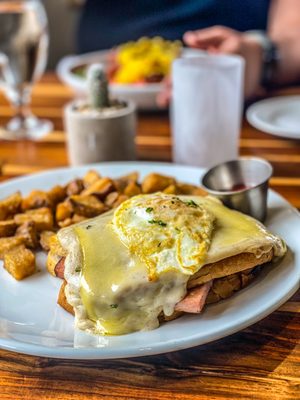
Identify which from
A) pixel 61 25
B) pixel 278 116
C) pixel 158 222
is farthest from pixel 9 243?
pixel 61 25

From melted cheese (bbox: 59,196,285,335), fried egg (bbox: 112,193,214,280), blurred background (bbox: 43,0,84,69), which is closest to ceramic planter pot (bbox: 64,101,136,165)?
fried egg (bbox: 112,193,214,280)

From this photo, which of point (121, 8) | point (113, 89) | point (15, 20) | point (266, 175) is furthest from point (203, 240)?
point (121, 8)

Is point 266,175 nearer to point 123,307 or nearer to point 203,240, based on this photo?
point 203,240

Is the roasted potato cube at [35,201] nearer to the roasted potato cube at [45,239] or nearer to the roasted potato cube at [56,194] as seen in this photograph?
the roasted potato cube at [56,194]

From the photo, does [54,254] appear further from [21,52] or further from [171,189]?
[21,52]

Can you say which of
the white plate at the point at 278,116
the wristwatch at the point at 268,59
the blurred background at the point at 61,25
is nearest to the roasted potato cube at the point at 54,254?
the white plate at the point at 278,116

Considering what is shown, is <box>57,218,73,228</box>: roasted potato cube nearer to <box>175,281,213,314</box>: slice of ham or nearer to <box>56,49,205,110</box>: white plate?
<box>175,281,213,314</box>: slice of ham

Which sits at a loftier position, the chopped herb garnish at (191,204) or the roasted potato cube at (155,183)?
the chopped herb garnish at (191,204)
